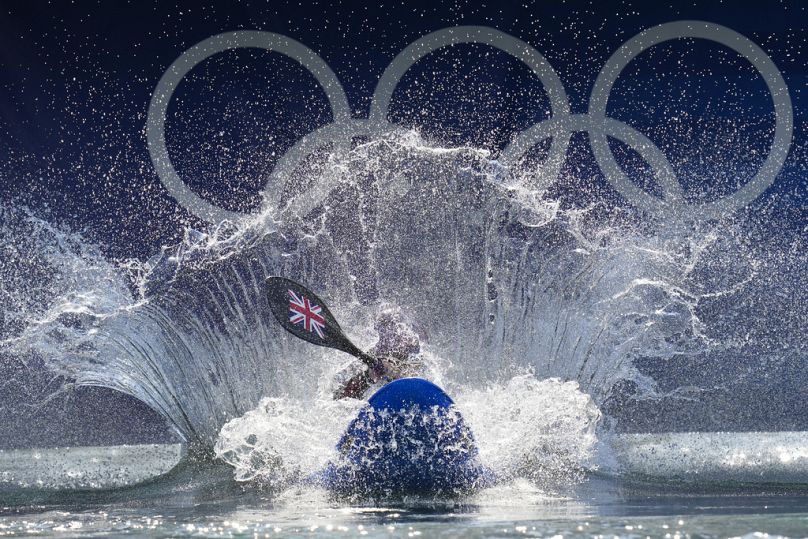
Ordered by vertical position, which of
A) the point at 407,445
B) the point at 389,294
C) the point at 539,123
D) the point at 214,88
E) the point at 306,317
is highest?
the point at 214,88

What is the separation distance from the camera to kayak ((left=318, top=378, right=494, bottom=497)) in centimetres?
559

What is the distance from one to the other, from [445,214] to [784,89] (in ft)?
14.0

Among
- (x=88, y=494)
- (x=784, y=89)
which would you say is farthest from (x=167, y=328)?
(x=784, y=89)

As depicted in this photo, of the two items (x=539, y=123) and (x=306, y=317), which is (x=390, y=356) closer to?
(x=306, y=317)

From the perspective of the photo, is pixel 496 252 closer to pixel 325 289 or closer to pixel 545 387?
pixel 325 289

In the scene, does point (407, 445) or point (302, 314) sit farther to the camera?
point (302, 314)

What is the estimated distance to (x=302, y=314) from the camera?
6.67 metres

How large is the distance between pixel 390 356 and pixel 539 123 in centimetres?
483

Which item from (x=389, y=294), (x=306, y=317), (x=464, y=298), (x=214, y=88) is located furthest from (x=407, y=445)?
(x=214, y=88)

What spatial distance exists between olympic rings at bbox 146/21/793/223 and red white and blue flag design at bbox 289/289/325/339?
153 inches

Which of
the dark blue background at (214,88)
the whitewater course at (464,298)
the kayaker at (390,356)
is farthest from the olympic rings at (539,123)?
the kayaker at (390,356)

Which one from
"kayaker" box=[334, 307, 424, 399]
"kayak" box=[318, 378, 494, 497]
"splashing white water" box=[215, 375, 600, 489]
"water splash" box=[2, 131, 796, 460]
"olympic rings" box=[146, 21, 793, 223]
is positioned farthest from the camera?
"olympic rings" box=[146, 21, 793, 223]

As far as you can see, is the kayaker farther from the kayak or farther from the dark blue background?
the dark blue background

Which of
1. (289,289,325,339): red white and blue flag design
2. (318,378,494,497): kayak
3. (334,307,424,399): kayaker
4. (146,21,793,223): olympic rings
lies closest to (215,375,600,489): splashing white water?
(318,378,494,497): kayak
